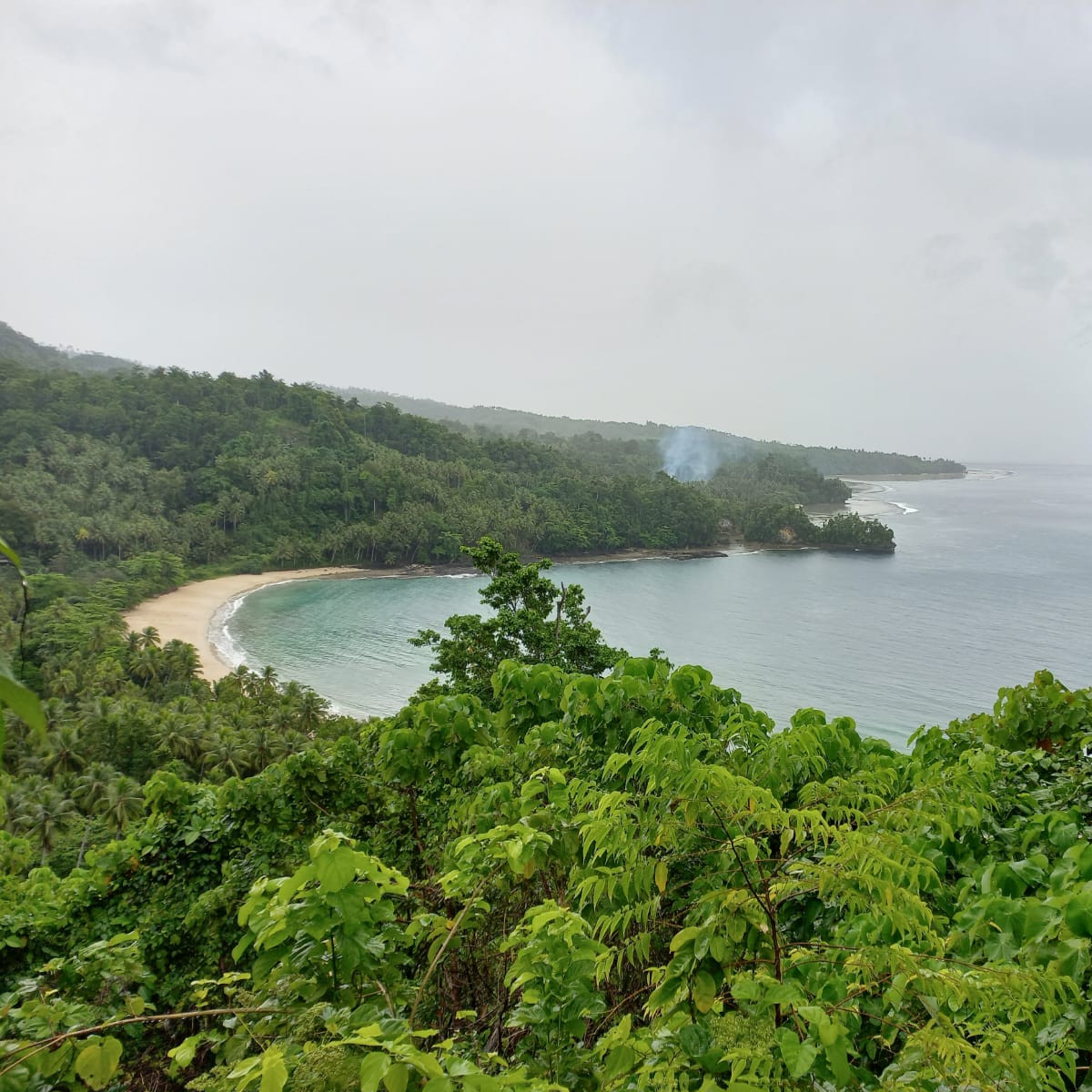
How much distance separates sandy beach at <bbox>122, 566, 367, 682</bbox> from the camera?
37906 mm

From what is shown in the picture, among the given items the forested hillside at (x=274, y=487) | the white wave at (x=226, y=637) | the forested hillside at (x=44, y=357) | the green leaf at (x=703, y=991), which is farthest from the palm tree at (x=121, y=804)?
the forested hillside at (x=44, y=357)

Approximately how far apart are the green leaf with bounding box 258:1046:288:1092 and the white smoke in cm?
10759

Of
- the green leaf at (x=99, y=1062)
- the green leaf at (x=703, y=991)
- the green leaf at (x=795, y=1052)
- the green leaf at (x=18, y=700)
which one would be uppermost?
the green leaf at (x=18, y=700)

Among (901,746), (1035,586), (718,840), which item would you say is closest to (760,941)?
(718,840)

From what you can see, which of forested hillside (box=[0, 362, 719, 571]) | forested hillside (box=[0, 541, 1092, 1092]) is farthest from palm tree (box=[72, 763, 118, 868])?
forested hillside (box=[0, 362, 719, 571])

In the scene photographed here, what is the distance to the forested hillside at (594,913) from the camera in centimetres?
140

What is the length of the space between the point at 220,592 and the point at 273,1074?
5572 cm

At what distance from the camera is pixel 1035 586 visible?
50188 mm

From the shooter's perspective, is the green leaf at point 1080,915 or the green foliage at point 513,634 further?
the green foliage at point 513,634

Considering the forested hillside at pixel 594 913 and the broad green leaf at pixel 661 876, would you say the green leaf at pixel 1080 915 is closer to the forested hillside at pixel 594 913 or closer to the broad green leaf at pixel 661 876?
the forested hillside at pixel 594 913

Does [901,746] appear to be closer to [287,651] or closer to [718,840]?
[718,840]

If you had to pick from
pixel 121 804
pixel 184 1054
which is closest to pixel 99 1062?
pixel 184 1054

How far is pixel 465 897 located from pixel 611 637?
128ft

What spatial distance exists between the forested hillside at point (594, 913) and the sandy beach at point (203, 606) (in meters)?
31.1
